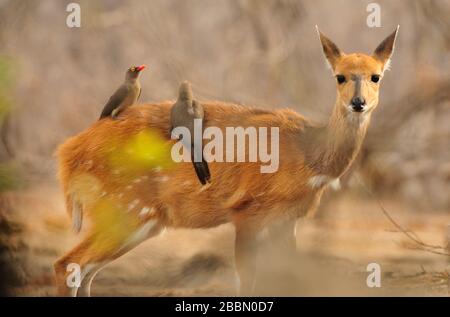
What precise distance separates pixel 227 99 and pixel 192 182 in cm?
75

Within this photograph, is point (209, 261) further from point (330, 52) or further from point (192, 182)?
point (330, 52)

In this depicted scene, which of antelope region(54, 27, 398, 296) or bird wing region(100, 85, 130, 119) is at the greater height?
bird wing region(100, 85, 130, 119)

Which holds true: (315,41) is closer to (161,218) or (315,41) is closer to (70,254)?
(161,218)

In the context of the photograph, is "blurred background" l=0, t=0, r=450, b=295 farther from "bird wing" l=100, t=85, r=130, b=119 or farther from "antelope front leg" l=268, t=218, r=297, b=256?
"bird wing" l=100, t=85, r=130, b=119

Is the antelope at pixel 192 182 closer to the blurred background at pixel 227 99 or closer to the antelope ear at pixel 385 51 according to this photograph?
the antelope ear at pixel 385 51

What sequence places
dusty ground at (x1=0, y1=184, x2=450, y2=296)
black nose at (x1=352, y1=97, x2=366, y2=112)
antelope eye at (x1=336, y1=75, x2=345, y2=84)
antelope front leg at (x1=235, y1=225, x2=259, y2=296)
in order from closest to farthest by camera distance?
1. black nose at (x1=352, y1=97, x2=366, y2=112)
2. antelope eye at (x1=336, y1=75, x2=345, y2=84)
3. antelope front leg at (x1=235, y1=225, x2=259, y2=296)
4. dusty ground at (x1=0, y1=184, x2=450, y2=296)

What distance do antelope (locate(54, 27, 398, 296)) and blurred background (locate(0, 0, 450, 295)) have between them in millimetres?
361

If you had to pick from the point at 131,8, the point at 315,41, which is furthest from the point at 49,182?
the point at 315,41

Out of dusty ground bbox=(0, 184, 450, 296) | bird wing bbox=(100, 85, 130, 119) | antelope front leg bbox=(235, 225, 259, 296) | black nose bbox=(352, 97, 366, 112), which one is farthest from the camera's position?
dusty ground bbox=(0, 184, 450, 296)

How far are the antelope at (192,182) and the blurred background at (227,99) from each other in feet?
1.19

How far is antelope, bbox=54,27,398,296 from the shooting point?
439 centimetres

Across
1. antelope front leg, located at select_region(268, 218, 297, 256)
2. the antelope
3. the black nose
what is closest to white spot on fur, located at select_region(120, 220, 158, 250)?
the antelope

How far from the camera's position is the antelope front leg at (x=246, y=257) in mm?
4441

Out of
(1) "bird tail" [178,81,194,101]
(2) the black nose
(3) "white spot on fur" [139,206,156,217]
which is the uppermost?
(1) "bird tail" [178,81,194,101]
